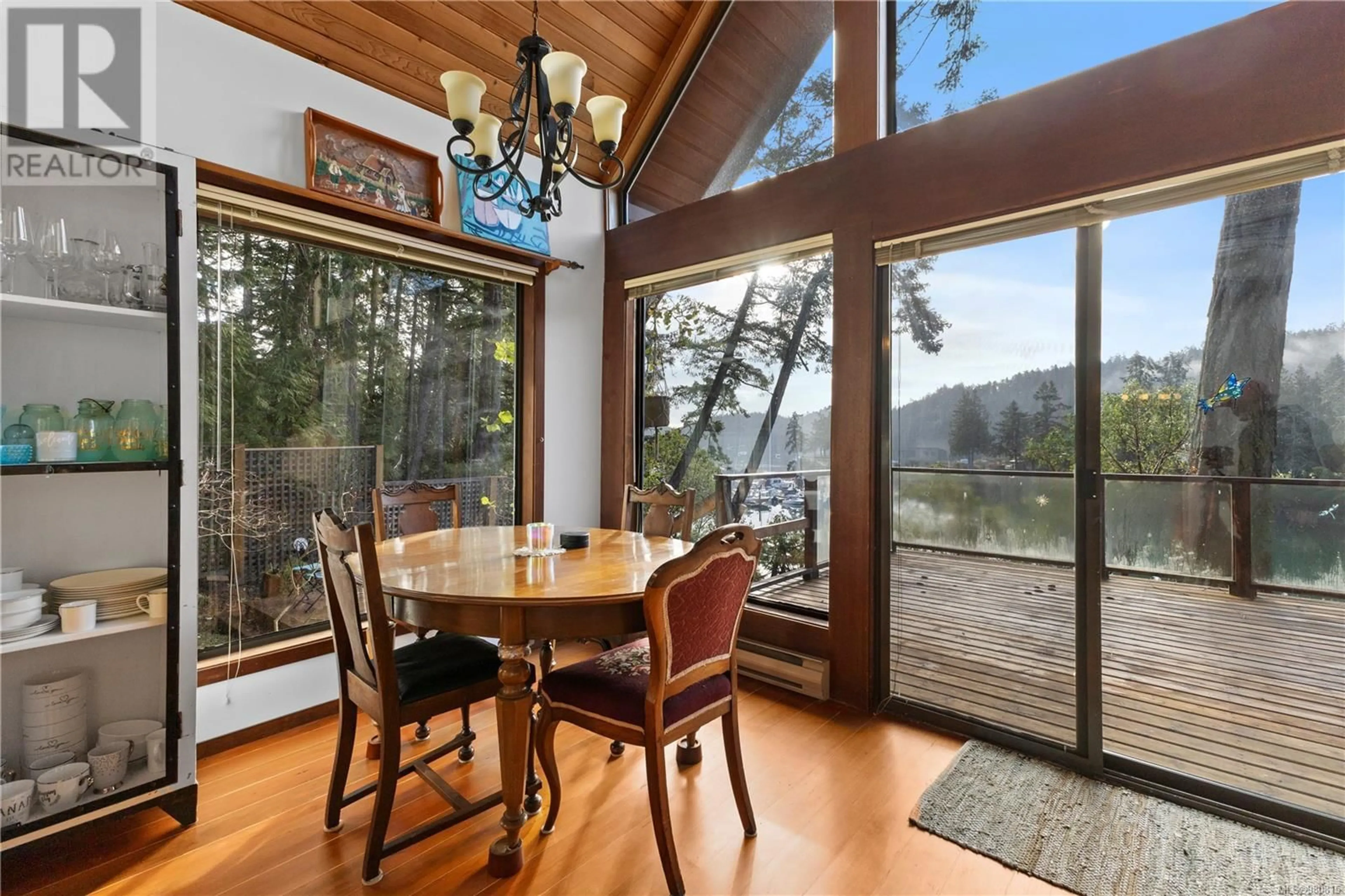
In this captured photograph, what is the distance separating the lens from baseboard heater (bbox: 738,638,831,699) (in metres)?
2.87

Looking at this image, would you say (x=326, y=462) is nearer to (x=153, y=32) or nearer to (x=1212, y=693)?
(x=153, y=32)

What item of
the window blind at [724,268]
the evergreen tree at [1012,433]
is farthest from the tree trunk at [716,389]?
the evergreen tree at [1012,433]

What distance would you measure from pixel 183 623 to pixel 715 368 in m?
2.69

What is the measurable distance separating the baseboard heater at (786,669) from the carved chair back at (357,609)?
1.86 meters

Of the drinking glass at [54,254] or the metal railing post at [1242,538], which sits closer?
the drinking glass at [54,254]

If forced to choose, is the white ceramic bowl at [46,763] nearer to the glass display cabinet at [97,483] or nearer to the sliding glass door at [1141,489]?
the glass display cabinet at [97,483]

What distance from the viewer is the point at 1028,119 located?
2.37m

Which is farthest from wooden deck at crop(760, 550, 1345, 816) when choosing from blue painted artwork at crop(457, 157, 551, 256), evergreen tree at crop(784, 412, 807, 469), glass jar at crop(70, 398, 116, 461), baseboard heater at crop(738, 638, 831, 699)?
glass jar at crop(70, 398, 116, 461)

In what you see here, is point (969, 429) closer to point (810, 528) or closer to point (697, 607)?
point (810, 528)

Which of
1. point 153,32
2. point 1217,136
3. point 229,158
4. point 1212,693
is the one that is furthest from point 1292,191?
point 153,32

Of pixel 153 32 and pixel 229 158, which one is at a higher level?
pixel 153 32

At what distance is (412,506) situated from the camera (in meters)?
2.88

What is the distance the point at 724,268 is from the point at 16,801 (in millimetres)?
3401

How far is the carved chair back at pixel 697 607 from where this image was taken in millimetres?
1583
